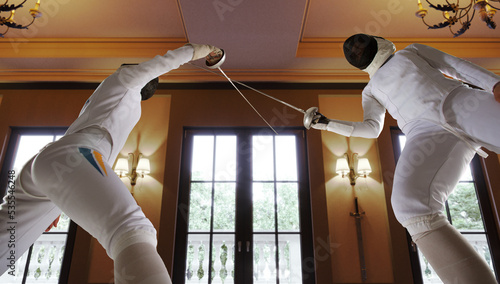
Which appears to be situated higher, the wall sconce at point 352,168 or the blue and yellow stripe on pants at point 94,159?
the wall sconce at point 352,168

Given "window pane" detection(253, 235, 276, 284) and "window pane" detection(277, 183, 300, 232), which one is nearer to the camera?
"window pane" detection(253, 235, 276, 284)

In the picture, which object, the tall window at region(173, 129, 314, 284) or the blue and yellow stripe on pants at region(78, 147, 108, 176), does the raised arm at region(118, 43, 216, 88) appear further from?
the tall window at region(173, 129, 314, 284)

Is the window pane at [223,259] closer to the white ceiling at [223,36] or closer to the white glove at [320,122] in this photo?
the white ceiling at [223,36]

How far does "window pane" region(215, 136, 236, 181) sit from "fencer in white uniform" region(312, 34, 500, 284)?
8.45ft

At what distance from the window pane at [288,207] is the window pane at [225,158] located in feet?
2.10

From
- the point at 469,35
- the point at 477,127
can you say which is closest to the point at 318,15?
the point at 469,35

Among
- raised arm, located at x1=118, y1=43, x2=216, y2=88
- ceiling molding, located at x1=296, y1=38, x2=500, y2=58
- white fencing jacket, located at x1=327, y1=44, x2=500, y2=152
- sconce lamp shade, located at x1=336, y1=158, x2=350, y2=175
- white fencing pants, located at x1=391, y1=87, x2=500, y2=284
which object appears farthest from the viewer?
ceiling molding, located at x1=296, y1=38, x2=500, y2=58

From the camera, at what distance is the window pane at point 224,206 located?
136 inches

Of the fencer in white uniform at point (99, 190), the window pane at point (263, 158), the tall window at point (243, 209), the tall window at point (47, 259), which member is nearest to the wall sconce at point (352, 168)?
the tall window at point (243, 209)

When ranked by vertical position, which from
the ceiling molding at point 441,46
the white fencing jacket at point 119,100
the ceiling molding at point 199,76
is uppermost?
the ceiling molding at point 441,46

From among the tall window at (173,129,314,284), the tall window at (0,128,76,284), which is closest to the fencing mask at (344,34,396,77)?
the tall window at (173,129,314,284)

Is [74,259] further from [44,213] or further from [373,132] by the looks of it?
[373,132]

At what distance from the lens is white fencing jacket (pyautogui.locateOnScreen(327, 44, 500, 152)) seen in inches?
43.4

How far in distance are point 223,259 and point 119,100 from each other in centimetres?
260
